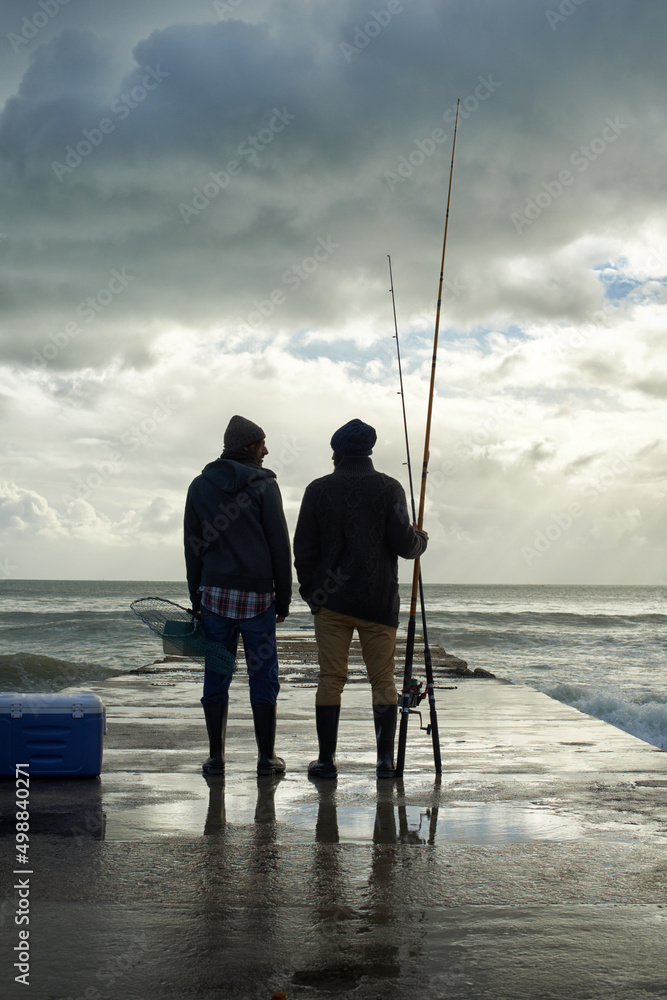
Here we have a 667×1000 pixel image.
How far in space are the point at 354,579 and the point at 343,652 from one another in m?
0.38

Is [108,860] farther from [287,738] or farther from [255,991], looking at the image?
[287,738]

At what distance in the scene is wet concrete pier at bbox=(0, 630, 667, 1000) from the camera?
6.21ft

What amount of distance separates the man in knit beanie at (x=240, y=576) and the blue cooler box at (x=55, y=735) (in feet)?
1.85

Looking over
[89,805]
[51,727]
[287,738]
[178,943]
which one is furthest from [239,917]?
[287,738]

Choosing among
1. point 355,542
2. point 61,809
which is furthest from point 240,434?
point 61,809

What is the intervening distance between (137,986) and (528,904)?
1.11 meters

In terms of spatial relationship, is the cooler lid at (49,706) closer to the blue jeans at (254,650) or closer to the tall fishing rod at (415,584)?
the blue jeans at (254,650)

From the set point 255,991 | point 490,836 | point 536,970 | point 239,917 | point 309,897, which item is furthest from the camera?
point 490,836

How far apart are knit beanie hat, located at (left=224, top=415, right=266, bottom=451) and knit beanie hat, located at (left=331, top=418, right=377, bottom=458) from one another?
1.53 ft

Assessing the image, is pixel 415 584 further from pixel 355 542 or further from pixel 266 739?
→ pixel 266 739

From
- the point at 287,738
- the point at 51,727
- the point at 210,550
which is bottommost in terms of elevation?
the point at 287,738

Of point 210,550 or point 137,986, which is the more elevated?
point 210,550

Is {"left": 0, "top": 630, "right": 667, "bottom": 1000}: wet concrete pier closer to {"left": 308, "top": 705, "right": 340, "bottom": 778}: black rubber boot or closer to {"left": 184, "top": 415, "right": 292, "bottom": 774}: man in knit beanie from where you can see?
{"left": 308, "top": 705, "right": 340, "bottom": 778}: black rubber boot

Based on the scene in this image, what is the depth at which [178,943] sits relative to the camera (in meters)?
2.05
